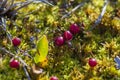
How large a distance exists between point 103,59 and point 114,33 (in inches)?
26.1

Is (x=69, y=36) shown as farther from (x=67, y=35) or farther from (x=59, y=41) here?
(x=59, y=41)

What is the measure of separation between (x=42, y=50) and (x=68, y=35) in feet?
2.22

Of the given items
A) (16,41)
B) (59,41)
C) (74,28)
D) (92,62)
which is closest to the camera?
(92,62)

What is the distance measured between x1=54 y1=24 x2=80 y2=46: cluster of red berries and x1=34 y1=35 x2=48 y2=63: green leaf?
0.45m

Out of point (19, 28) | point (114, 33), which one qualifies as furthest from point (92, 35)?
point (19, 28)

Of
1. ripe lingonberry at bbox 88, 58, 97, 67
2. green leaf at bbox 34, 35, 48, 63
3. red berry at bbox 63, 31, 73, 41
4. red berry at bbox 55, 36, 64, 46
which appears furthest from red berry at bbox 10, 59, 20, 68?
ripe lingonberry at bbox 88, 58, 97, 67

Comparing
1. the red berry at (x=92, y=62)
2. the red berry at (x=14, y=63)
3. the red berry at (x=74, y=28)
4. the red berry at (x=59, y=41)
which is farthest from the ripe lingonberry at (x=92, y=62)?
the red berry at (x=14, y=63)

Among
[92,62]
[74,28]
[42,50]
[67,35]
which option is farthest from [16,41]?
[92,62]

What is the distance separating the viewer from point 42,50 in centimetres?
401

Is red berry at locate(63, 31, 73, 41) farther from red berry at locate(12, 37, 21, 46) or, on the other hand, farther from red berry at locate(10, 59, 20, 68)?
red berry at locate(10, 59, 20, 68)

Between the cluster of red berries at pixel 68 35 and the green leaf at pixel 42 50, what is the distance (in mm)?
451

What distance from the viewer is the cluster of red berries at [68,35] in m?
4.47

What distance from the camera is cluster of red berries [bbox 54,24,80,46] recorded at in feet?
14.7

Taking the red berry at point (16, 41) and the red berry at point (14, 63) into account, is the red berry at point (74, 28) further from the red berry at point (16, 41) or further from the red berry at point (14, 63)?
the red berry at point (14, 63)
